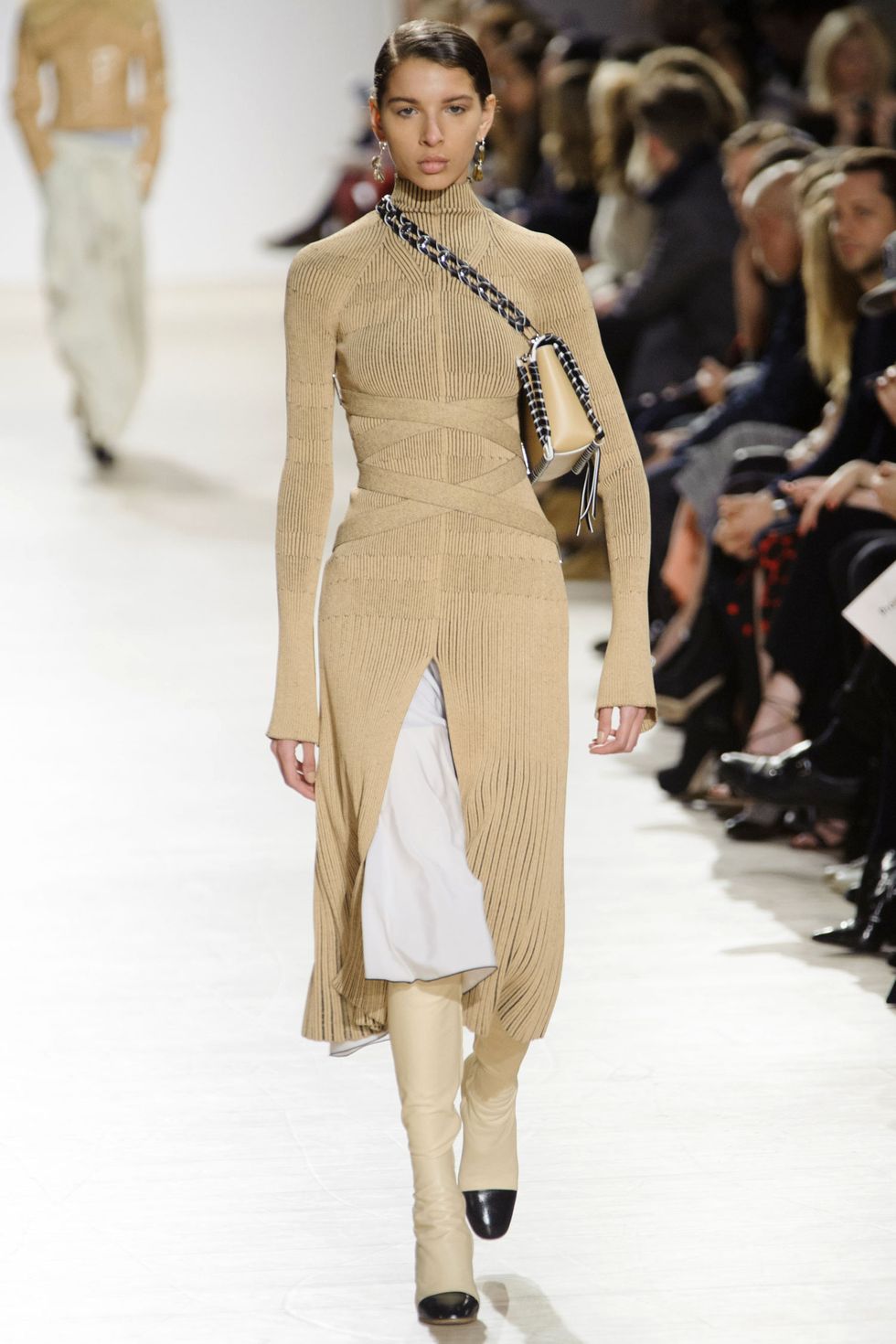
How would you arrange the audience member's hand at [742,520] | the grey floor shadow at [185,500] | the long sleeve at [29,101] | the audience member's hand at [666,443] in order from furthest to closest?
1. the long sleeve at [29,101]
2. the grey floor shadow at [185,500]
3. the audience member's hand at [666,443]
4. the audience member's hand at [742,520]

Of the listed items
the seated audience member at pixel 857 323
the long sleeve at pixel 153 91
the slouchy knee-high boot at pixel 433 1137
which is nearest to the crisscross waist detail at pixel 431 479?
the slouchy knee-high boot at pixel 433 1137

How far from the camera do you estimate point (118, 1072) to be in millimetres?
2994

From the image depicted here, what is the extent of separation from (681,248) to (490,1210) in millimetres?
3820

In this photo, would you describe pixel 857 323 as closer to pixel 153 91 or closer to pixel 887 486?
pixel 887 486

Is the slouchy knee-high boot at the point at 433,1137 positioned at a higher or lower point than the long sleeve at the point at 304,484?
lower

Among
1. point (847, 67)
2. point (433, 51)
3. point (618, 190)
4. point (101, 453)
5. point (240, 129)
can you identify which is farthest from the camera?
point (240, 129)

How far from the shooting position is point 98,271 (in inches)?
316

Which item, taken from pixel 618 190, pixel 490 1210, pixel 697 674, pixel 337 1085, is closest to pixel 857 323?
pixel 697 674

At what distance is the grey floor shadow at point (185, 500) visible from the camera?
734cm

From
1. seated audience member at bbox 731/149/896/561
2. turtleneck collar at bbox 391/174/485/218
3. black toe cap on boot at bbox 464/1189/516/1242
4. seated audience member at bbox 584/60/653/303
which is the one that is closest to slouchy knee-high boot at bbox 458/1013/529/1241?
black toe cap on boot at bbox 464/1189/516/1242

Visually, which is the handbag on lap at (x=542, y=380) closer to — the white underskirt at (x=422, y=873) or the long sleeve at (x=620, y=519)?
the long sleeve at (x=620, y=519)

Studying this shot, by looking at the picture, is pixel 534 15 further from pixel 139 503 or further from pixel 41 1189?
pixel 41 1189

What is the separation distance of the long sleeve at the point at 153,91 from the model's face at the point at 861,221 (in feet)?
13.5

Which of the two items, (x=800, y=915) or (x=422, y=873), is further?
(x=800, y=915)
